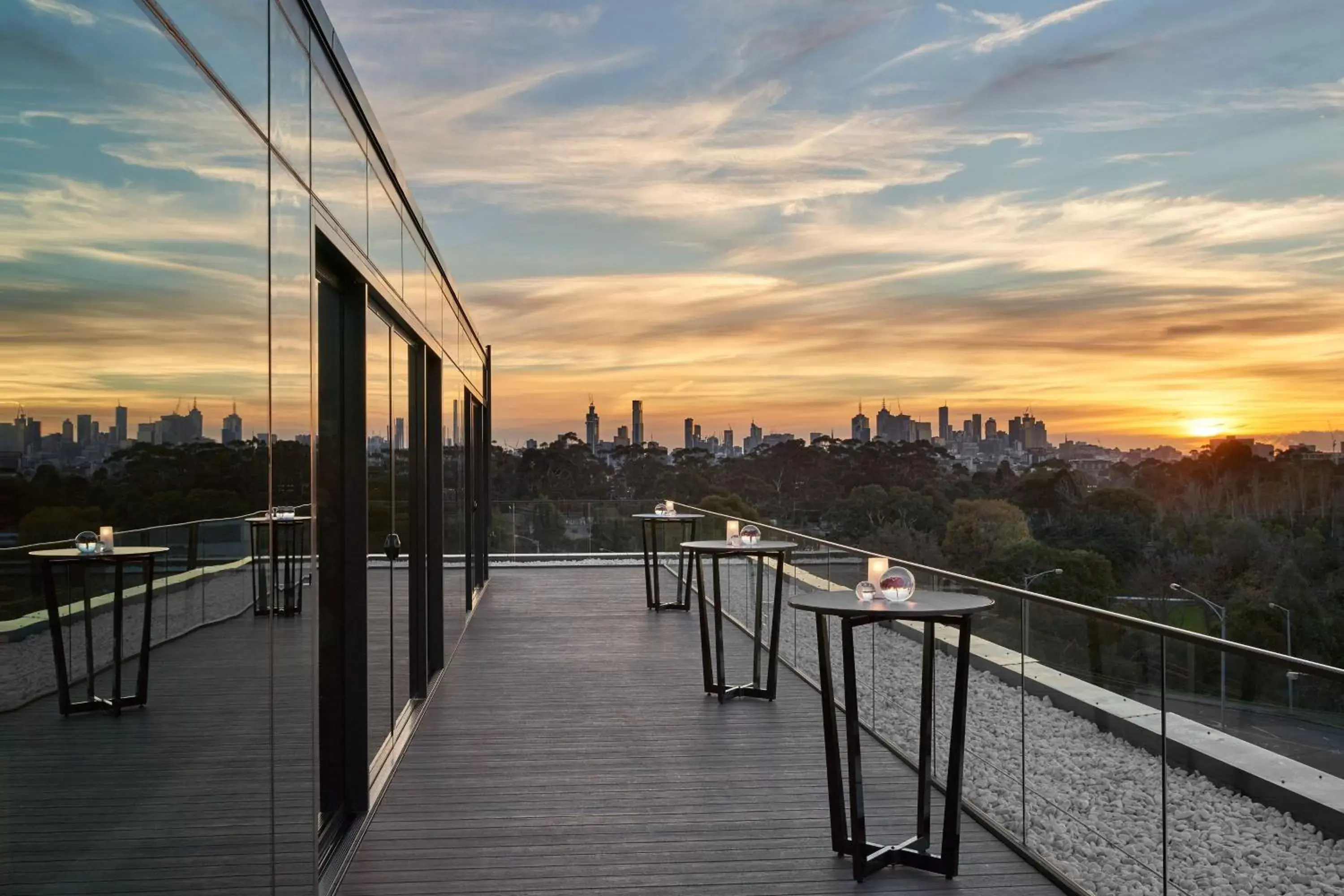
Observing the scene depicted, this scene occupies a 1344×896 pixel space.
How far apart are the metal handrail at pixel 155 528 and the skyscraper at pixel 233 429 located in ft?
0.58

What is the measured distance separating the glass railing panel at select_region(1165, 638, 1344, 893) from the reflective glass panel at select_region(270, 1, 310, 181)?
9.40ft

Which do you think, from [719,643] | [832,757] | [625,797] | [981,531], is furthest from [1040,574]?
[832,757]

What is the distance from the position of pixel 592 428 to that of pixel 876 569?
24190 millimetres

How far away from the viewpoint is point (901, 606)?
3.92 meters

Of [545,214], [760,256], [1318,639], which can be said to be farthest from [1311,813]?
[1318,639]

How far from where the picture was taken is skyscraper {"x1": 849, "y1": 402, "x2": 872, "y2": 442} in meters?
38.7

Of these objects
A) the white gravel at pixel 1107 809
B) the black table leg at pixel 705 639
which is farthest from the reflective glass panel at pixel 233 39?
the black table leg at pixel 705 639

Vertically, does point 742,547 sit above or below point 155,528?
below

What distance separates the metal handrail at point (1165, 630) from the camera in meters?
2.56

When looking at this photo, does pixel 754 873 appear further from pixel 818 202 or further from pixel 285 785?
pixel 818 202

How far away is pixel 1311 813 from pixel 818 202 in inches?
580

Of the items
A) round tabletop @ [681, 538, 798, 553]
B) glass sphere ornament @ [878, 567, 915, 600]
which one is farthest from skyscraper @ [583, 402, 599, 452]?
glass sphere ornament @ [878, 567, 915, 600]

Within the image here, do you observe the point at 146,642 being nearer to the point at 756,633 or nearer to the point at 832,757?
the point at 832,757

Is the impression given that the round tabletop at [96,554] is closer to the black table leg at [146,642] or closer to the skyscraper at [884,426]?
the black table leg at [146,642]
